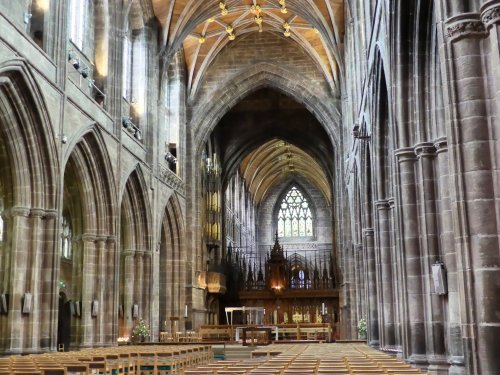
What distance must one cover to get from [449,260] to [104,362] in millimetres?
6687

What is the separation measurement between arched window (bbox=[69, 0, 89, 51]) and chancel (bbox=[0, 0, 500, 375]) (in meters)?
0.08

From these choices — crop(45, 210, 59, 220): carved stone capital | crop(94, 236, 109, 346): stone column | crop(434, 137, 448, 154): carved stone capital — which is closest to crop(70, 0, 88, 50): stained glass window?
crop(45, 210, 59, 220): carved stone capital

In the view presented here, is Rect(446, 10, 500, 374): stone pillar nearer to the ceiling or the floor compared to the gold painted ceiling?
nearer to the floor

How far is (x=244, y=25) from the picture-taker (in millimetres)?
35531

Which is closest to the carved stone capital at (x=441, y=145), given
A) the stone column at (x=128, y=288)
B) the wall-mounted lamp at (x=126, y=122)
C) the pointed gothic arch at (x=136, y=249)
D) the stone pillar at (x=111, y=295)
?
the stone pillar at (x=111, y=295)

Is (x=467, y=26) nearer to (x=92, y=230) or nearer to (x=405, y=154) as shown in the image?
(x=405, y=154)

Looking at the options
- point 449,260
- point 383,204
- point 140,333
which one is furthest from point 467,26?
point 140,333

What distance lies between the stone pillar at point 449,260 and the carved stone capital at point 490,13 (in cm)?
375

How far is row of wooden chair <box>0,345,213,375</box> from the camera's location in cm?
921

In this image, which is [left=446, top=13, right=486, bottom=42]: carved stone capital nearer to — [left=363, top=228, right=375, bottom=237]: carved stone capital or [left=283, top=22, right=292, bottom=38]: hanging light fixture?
[left=363, top=228, right=375, bottom=237]: carved stone capital

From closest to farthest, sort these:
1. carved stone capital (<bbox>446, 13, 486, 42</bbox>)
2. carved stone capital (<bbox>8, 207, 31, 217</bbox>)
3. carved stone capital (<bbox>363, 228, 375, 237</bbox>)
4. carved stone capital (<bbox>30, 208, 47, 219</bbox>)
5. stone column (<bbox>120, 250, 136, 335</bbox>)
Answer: carved stone capital (<bbox>446, 13, 486, 42</bbox>) → carved stone capital (<bbox>8, 207, 31, 217</bbox>) → carved stone capital (<bbox>30, 208, 47, 219</bbox>) → carved stone capital (<bbox>363, 228, 375, 237</bbox>) → stone column (<bbox>120, 250, 136, 335</bbox>)

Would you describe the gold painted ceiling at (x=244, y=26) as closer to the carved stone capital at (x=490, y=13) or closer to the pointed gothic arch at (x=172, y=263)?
the pointed gothic arch at (x=172, y=263)

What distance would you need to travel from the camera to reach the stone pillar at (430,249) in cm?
1356

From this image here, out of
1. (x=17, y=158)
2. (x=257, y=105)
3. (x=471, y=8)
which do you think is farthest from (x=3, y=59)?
(x=257, y=105)
